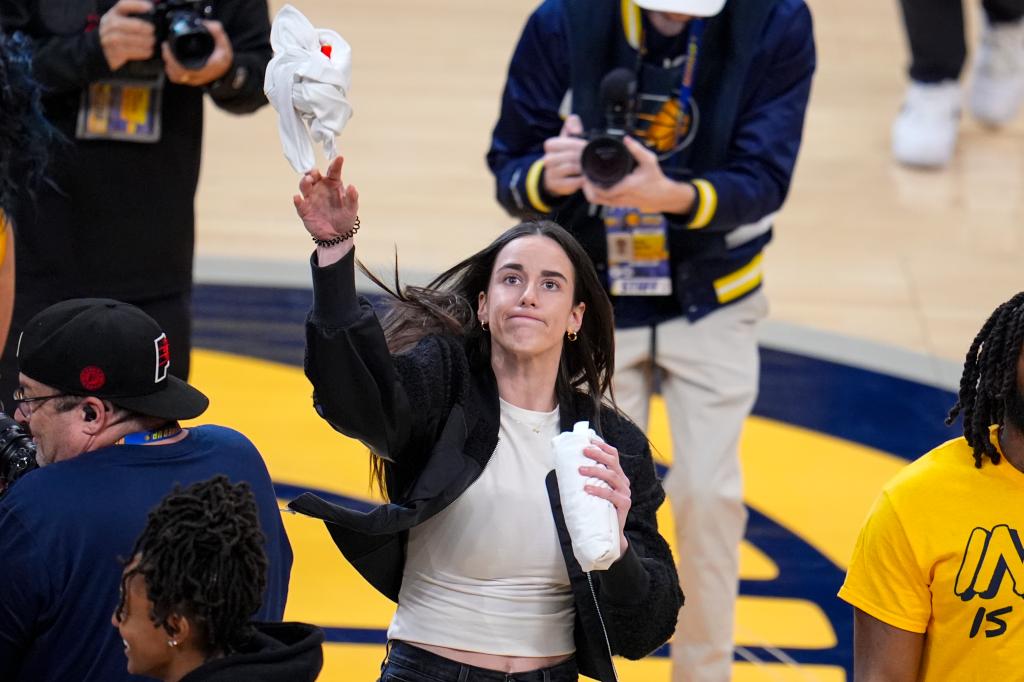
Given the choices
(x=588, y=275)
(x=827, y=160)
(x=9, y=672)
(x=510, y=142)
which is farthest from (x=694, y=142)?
(x=827, y=160)

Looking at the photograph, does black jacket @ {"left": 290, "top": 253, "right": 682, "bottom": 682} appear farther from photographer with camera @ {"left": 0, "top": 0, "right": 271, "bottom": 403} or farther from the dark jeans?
photographer with camera @ {"left": 0, "top": 0, "right": 271, "bottom": 403}

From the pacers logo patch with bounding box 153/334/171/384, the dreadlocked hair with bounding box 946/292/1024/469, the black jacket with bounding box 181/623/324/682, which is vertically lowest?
the black jacket with bounding box 181/623/324/682

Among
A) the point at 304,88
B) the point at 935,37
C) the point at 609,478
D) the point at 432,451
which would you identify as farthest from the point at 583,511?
the point at 935,37

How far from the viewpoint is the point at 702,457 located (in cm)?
442

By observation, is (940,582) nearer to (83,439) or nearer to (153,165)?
(83,439)

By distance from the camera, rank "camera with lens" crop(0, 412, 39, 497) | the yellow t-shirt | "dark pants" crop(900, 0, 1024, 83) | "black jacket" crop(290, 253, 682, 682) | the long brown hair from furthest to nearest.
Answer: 1. "dark pants" crop(900, 0, 1024, 83)
2. the long brown hair
3. "camera with lens" crop(0, 412, 39, 497)
4. "black jacket" crop(290, 253, 682, 682)
5. the yellow t-shirt

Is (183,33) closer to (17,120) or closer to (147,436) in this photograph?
(17,120)

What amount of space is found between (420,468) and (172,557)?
951 mm

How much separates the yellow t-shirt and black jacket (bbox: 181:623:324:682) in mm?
1037

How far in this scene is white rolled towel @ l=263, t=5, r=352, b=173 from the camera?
9.79 feet

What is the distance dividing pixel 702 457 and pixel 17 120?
1870mm

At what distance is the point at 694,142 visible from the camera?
4.55m

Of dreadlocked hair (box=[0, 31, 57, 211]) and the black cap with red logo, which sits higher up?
dreadlocked hair (box=[0, 31, 57, 211])

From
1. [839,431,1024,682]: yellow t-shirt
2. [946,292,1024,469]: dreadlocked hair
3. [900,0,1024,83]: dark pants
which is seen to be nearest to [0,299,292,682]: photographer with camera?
[839,431,1024,682]: yellow t-shirt
